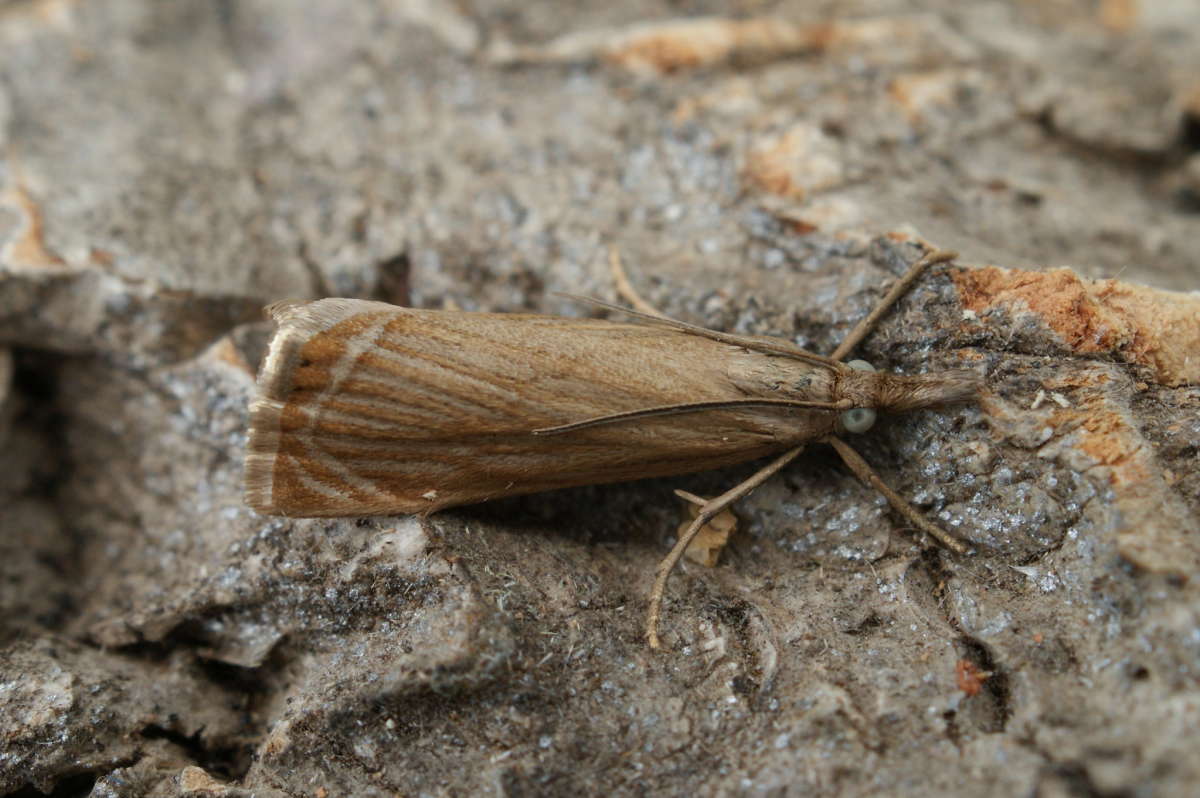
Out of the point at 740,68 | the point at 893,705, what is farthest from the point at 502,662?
the point at 740,68

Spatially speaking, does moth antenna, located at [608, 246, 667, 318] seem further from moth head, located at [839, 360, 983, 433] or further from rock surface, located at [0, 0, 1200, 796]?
moth head, located at [839, 360, 983, 433]

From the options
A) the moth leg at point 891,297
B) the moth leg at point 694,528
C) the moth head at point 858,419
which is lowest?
the moth leg at point 694,528

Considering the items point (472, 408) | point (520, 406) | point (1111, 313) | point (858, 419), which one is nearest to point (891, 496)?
point (858, 419)

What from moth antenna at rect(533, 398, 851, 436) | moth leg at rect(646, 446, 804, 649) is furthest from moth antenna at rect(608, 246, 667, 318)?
moth leg at rect(646, 446, 804, 649)

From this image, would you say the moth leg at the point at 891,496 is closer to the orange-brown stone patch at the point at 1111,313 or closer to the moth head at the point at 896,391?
the moth head at the point at 896,391

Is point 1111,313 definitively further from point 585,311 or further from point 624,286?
point 585,311

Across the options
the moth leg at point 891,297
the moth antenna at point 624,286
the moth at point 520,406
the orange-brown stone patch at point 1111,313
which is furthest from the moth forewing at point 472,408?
the orange-brown stone patch at point 1111,313

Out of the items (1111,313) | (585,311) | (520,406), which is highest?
(1111,313)
